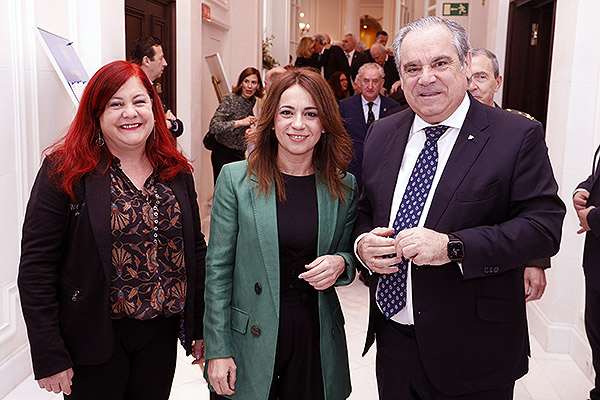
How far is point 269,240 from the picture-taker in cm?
194

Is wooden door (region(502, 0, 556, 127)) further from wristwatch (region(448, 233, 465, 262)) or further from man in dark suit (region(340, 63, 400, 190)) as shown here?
wristwatch (region(448, 233, 465, 262))

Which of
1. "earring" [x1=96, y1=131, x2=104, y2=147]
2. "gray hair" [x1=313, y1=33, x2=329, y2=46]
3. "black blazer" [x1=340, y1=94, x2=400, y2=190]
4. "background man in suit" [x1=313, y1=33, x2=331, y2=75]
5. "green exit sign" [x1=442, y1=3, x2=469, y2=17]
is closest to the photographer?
"earring" [x1=96, y1=131, x2=104, y2=147]

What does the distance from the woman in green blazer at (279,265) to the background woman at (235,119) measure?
13.6 ft

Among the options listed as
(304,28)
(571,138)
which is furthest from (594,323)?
(304,28)

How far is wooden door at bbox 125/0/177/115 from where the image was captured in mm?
5586

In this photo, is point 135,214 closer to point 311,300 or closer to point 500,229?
point 311,300

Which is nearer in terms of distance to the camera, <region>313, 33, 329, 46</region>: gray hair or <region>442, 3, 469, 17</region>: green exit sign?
<region>442, 3, 469, 17</region>: green exit sign

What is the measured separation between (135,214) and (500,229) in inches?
46.8

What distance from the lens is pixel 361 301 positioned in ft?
16.9

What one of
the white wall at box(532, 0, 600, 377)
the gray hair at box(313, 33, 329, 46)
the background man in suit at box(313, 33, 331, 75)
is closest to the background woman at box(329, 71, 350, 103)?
the background man in suit at box(313, 33, 331, 75)

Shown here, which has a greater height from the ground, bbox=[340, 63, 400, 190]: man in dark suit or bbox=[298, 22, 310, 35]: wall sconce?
bbox=[298, 22, 310, 35]: wall sconce

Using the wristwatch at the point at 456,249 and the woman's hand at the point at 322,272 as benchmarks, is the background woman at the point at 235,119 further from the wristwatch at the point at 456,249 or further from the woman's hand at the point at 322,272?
the wristwatch at the point at 456,249

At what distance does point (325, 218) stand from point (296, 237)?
0.12 metres

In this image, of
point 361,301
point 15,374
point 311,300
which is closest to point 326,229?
point 311,300
